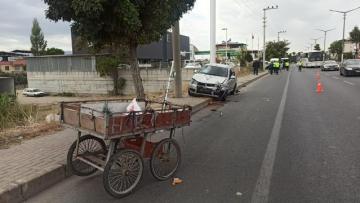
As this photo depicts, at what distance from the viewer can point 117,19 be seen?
904cm

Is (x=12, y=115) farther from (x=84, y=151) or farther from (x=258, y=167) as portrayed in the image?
(x=258, y=167)

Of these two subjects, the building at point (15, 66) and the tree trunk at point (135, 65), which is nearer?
the tree trunk at point (135, 65)

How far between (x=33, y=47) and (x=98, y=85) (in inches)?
3034

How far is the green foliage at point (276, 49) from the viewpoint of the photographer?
99575 mm

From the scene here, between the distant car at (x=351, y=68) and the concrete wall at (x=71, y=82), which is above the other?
the distant car at (x=351, y=68)

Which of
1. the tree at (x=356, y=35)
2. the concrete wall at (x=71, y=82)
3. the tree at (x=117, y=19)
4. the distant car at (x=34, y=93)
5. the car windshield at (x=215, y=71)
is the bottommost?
the distant car at (x=34, y=93)

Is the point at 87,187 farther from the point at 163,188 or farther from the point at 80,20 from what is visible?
the point at 80,20

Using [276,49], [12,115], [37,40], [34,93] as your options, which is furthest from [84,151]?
[37,40]

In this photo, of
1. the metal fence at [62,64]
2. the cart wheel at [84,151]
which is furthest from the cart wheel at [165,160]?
the metal fence at [62,64]

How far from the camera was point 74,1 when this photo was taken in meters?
8.14

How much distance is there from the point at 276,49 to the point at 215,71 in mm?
88883

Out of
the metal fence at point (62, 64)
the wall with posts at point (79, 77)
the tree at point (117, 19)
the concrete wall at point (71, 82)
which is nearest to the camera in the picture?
the tree at point (117, 19)

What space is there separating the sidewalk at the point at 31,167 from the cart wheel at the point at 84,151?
7.1 inches

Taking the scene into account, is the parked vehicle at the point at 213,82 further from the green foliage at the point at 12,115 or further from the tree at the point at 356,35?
the tree at the point at 356,35
